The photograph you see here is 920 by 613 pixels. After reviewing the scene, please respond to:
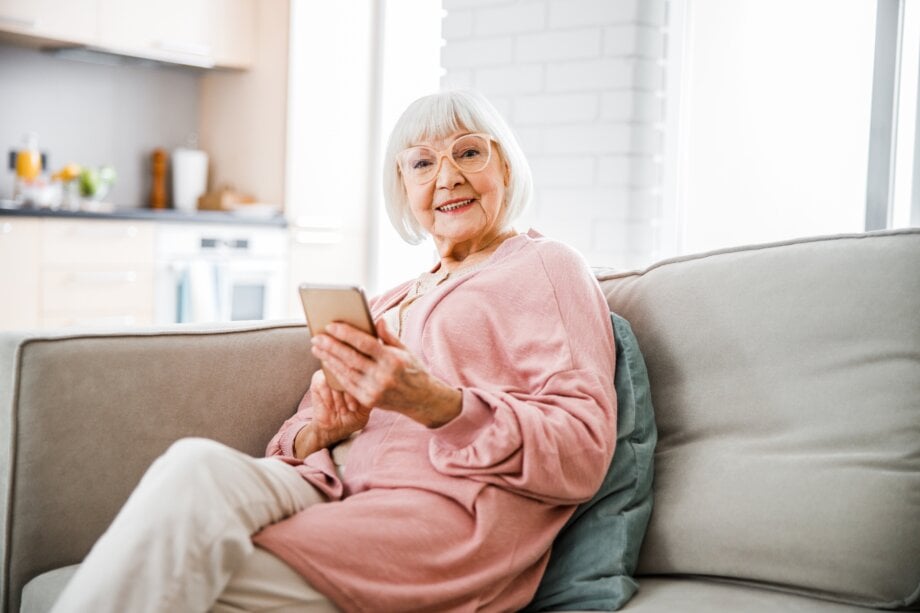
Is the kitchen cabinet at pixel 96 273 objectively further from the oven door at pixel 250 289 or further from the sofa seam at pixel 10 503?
the sofa seam at pixel 10 503

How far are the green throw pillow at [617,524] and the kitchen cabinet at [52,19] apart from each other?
308 cm

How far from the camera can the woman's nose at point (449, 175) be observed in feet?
5.22

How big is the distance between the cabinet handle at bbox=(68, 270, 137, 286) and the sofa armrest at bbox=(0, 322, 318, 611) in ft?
7.41

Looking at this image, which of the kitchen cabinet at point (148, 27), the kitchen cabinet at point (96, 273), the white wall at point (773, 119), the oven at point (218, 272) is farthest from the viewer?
the oven at point (218, 272)

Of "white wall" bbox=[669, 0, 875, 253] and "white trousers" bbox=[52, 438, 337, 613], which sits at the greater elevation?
"white wall" bbox=[669, 0, 875, 253]

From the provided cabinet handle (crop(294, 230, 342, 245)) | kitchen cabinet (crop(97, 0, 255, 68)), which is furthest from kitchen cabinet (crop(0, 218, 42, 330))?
cabinet handle (crop(294, 230, 342, 245))

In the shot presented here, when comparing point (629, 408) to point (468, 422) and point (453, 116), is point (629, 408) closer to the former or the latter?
point (468, 422)

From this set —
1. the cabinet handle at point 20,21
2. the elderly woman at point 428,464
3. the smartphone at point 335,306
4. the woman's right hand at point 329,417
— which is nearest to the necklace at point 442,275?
the elderly woman at point 428,464

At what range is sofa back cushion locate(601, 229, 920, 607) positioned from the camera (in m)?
1.22

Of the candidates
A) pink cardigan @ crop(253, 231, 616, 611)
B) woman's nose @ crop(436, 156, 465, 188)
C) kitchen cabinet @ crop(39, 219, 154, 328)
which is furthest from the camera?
kitchen cabinet @ crop(39, 219, 154, 328)

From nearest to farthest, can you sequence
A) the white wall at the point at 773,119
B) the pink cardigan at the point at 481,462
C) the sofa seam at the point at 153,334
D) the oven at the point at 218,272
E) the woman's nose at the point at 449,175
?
the pink cardigan at the point at 481,462 → the sofa seam at the point at 153,334 → the woman's nose at the point at 449,175 → the white wall at the point at 773,119 → the oven at the point at 218,272

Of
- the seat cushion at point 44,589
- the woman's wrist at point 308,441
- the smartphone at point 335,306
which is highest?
the smartphone at point 335,306

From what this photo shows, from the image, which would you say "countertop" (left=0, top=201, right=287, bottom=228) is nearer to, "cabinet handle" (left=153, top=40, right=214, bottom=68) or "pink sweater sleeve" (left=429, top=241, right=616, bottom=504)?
"cabinet handle" (left=153, top=40, right=214, bottom=68)

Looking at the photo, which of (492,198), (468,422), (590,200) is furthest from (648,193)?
(468,422)
